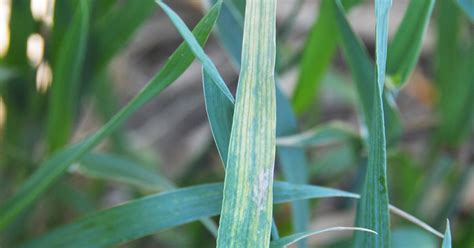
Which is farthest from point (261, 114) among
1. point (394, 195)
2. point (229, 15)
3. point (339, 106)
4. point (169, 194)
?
point (339, 106)

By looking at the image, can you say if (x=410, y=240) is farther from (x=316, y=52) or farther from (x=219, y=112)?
(x=219, y=112)

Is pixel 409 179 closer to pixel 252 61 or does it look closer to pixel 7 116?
pixel 7 116

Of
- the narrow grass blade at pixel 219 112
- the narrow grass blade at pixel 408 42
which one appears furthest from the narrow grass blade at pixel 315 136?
the narrow grass blade at pixel 219 112

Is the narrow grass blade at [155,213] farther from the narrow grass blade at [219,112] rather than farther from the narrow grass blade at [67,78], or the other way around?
the narrow grass blade at [67,78]

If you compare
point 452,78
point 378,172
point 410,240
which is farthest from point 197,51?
point 452,78

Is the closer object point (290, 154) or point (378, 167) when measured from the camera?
point (378, 167)

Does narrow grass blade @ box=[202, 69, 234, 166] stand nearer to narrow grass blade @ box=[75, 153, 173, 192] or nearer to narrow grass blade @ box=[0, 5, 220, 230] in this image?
narrow grass blade @ box=[0, 5, 220, 230]
